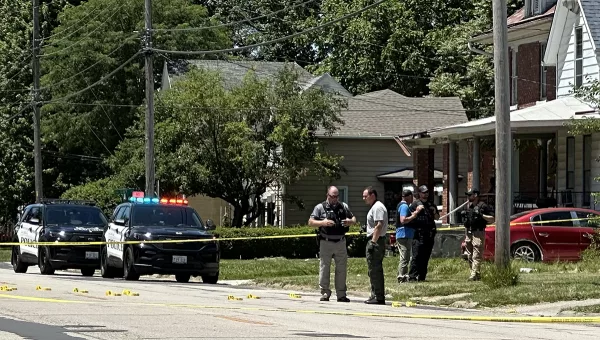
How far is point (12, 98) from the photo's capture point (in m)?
60.8

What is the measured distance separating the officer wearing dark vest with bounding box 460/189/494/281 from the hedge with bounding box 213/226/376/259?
14.7m

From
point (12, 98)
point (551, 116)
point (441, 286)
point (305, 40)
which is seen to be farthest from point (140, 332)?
point (305, 40)

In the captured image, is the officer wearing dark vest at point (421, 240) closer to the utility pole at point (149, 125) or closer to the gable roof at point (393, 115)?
the utility pole at point (149, 125)

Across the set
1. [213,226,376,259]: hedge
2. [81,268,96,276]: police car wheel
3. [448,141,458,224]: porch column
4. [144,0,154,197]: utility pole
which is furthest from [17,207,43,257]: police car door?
[448,141,458,224]: porch column

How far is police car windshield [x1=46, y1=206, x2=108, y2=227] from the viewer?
3042 centimetres

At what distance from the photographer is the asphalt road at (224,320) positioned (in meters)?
13.1

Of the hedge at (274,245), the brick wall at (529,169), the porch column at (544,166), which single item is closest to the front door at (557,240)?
the porch column at (544,166)

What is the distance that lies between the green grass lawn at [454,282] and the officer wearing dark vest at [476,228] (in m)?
0.22

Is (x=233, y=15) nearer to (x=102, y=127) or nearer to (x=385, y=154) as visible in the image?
(x=102, y=127)

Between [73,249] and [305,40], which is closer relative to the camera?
[73,249]

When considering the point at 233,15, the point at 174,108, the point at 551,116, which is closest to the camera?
the point at 551,116

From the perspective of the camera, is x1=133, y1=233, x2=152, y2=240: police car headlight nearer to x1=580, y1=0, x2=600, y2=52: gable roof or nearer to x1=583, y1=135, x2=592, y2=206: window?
x1=583, y1=135, x2=592, y2=206: window

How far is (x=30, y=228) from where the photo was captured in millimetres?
30734

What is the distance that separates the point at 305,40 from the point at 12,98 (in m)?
16.5
